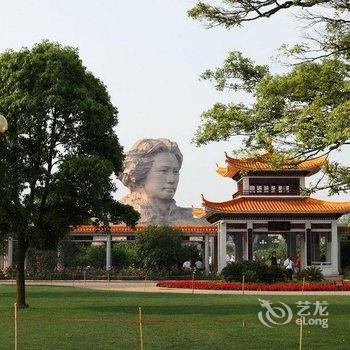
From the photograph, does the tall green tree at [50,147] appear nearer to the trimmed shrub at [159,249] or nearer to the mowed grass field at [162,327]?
the mowed grass field at [162,327]

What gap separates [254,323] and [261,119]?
532cm

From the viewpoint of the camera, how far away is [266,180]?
4656 centimetres

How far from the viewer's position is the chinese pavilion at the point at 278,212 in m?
45.0

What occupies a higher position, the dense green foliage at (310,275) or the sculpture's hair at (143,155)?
the sculpture's hair at (143,155)

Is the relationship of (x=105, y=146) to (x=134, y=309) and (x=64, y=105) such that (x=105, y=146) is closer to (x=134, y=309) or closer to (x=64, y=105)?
(x=64, y=105)

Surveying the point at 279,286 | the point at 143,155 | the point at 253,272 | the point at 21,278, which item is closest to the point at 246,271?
the point at 253,272

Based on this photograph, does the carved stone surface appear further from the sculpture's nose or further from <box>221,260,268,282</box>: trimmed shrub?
<box>221,260,268,282</box>: trimmed shrub

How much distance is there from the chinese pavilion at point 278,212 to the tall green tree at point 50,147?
22.6 meters

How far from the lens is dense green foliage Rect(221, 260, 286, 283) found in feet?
112

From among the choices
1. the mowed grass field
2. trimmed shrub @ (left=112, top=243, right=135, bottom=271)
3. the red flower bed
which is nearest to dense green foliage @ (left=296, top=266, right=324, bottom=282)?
the red flower bed

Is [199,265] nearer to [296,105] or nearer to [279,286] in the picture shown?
[279,286]

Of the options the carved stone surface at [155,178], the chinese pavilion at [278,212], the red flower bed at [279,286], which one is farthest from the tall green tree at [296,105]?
the carved stone surface at [155,178]

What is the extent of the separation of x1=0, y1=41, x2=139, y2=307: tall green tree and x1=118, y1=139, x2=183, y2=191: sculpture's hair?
227 feet

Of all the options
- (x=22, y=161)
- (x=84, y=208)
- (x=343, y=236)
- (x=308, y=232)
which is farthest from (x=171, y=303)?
(x=343, y=236)
